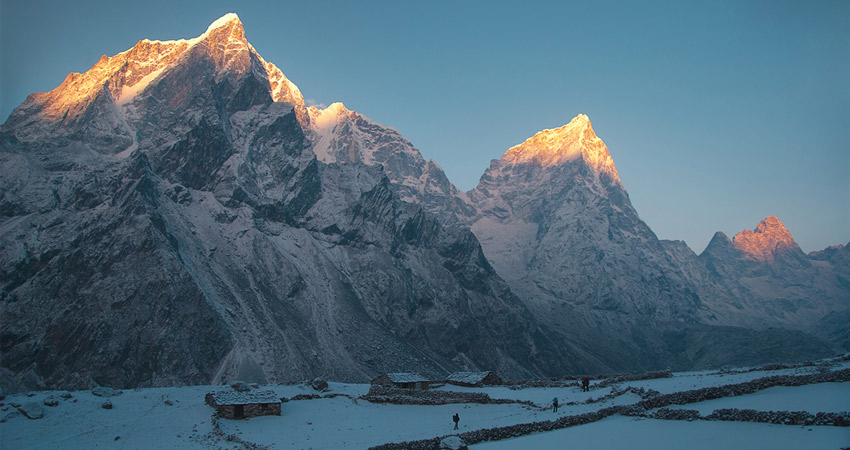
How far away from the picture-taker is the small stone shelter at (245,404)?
Result: 4594 centimetres

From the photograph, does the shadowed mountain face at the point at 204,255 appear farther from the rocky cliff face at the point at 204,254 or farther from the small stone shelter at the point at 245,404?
the small stone shelter at the point at 245,404

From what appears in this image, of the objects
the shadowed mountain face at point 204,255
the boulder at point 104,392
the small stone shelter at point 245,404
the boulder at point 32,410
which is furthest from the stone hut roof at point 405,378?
the shadowed mountain face at point 204,255

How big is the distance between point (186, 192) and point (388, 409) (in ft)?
391

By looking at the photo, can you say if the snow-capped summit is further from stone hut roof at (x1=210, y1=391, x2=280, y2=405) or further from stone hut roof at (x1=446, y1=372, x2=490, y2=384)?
stone hut roof at (x1=210, y1=391, x2=280, y2=405)

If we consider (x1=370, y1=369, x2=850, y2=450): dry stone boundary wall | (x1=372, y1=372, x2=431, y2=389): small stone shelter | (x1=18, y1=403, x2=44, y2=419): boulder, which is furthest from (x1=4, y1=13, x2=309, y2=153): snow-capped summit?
(x1=370, y1=369, x2=850, y2=450): dry stone boundary wall

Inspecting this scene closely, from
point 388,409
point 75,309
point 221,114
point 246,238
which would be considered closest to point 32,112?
point 221,114

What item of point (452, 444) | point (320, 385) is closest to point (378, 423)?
point (452, 444)

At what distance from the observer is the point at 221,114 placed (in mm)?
176125

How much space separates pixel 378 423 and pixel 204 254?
339 ft

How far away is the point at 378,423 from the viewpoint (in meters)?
45.1

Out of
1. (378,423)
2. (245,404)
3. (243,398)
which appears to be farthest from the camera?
(243,398)

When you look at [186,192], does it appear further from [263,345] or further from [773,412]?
[773,412]

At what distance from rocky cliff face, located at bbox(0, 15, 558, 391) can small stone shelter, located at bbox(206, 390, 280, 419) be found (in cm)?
6311

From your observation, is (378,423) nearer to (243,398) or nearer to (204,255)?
(243,398)
